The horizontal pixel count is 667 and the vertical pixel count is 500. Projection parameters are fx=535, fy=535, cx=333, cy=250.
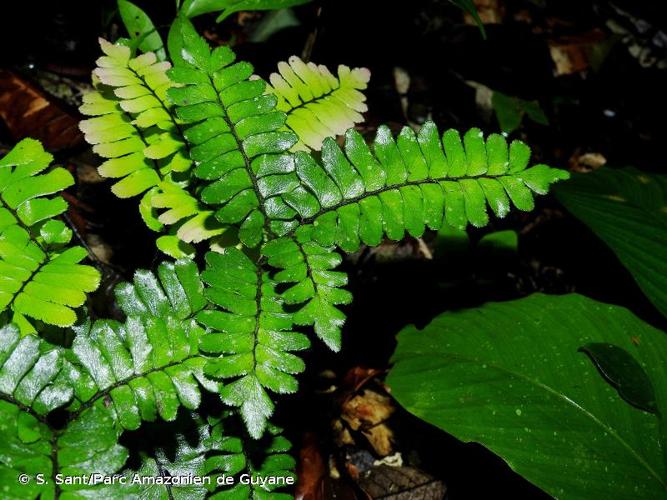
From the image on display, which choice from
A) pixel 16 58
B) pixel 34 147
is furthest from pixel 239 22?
pixel 34 147

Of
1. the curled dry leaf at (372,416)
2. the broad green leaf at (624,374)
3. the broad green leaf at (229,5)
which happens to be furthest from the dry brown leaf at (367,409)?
the broad green leaf at (229,5)

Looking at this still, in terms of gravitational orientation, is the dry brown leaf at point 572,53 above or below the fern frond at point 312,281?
below

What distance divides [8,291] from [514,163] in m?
1.27

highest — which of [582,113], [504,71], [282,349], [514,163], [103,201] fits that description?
[514,163]

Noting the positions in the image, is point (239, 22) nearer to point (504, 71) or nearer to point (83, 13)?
point (83, 13)

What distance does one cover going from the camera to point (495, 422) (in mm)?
1511

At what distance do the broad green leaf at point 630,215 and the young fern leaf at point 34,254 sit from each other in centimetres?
169

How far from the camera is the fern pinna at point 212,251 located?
1096 millimetres

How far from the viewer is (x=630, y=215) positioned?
2.04 meters

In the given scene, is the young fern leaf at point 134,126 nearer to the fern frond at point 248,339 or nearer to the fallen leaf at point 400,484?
the fern frond at point 248,339

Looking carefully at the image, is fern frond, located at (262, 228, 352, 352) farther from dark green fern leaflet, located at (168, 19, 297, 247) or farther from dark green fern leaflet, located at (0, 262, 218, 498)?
dark green fern leaflet, located at (0, 262, 218, 498)

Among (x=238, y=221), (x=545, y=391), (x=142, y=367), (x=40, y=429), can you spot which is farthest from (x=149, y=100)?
(x=545, y=391)

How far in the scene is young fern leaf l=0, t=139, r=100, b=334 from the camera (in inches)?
48.3

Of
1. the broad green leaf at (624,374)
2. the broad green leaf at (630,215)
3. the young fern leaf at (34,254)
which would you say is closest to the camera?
the young fern leaf at (34,254)
